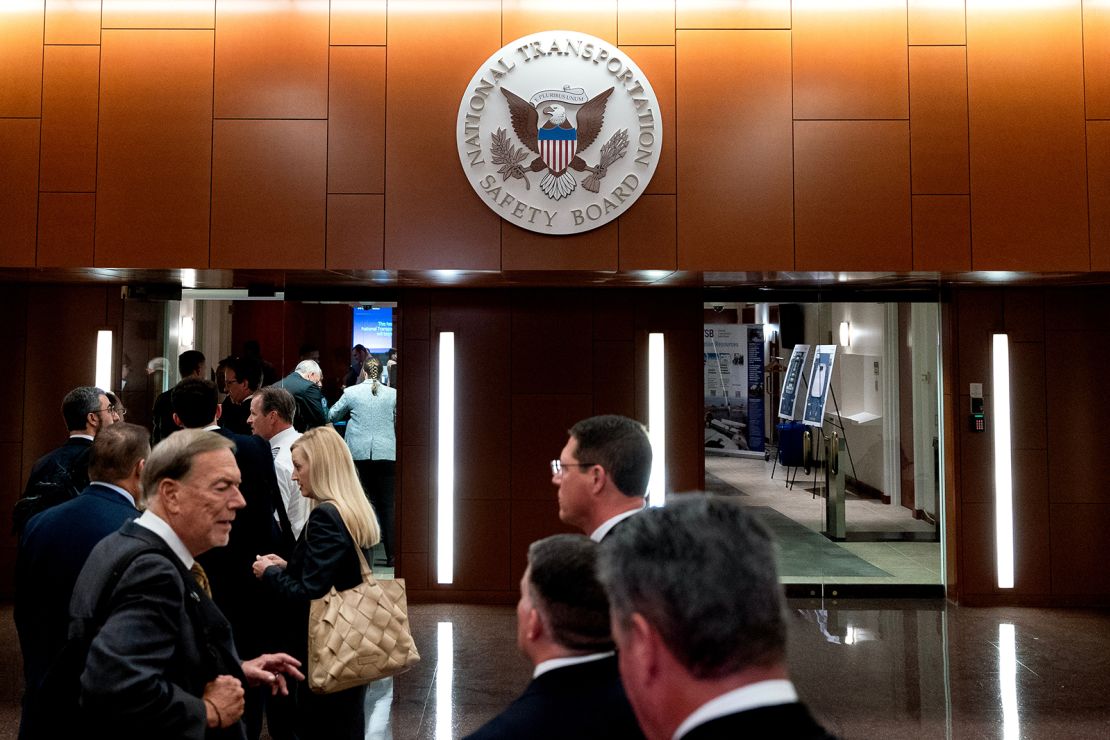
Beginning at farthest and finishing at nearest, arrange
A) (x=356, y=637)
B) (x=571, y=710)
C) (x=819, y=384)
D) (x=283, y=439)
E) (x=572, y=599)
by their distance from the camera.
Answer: (x=819, y=384), (x=283, y=439), (x=356, y=637), (x=572, y=599), (x=571, y=710)

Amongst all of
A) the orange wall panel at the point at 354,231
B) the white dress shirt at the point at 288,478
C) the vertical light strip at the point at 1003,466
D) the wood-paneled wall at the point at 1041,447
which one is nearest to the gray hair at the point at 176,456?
the white dress shirt at the point at 288,478

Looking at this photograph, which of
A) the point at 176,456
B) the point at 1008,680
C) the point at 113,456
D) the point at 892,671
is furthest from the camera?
the point at 892,671

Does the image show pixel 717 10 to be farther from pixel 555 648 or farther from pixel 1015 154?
pixel 555 648

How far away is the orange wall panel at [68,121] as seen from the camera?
6.05 m

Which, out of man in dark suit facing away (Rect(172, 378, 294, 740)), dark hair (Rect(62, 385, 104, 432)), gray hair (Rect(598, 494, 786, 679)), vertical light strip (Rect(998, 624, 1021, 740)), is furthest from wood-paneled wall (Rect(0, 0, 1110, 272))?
gray hair (Rect(598, 494, 786, 679))

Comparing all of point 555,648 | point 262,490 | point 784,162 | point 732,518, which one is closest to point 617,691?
point 555,648

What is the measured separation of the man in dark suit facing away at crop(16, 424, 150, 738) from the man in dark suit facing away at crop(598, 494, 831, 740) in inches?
95.7

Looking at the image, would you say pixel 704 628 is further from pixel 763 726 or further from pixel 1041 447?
pixel 1041 447

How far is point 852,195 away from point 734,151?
85cm

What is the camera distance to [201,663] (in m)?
2.36

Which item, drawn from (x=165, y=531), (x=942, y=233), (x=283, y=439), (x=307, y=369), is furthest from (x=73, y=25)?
(x=942, y=233)

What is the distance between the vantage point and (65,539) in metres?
3.09

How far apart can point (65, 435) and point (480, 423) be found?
11.3 feet

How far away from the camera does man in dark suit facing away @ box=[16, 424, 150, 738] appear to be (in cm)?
309
